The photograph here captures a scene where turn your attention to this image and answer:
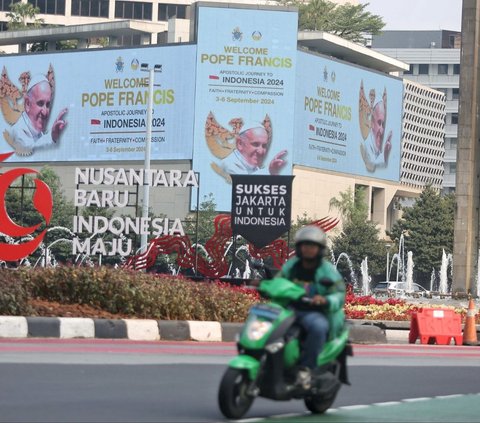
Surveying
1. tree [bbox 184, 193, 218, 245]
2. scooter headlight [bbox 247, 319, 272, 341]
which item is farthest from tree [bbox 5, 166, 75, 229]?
scooter headlight [bbox 247, 319, 272, 341]

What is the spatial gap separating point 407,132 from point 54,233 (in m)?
50.2

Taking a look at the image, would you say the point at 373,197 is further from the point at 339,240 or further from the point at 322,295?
the point at 322,295

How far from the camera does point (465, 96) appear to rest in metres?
46.9

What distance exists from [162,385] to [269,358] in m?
2.92

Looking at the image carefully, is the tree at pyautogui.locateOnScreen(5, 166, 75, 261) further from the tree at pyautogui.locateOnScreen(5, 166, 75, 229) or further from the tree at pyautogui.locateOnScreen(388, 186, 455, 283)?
the tree at pyautogui.locateOnScreen(388, 186, 455, 283)

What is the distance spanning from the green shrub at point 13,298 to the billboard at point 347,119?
3763 inches

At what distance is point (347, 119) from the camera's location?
4843 inches

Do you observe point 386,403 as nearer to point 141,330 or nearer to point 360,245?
point 141,330

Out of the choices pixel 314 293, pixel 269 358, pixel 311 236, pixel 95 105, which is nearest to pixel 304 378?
pixel 269 358

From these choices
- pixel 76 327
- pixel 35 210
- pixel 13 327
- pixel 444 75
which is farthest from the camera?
pixel 444 75

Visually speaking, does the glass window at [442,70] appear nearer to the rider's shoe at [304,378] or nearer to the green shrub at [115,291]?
the green shrub at [115,291]

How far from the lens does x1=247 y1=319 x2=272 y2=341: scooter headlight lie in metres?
10.0

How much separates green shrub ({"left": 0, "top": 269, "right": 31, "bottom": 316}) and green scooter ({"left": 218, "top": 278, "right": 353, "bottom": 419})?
32.8 feet

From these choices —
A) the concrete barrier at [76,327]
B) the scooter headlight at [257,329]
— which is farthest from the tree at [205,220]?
the scooter headlight at [257,329]
